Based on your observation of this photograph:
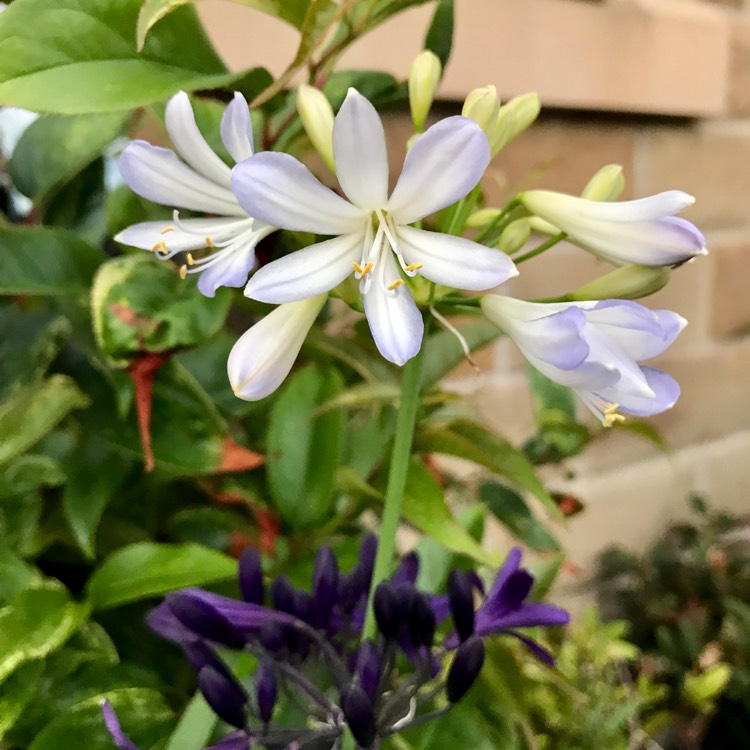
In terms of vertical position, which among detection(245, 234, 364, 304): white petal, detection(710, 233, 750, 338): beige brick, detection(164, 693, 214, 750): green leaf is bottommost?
detection(710, 233, 750, 338): beige brick

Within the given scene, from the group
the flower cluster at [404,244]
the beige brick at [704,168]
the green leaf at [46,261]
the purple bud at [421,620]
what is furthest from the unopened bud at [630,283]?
the beige brick at [704,168]

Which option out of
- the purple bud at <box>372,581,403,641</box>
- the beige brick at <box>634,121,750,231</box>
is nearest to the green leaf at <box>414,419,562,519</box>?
the purple bud at <box>372,581,403,641</box>

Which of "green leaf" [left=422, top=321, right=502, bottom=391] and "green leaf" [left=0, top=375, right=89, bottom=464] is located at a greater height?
"green leaf" [left=0, top=375, right=89, bottom=464]

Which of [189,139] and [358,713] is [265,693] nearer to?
[358,713]

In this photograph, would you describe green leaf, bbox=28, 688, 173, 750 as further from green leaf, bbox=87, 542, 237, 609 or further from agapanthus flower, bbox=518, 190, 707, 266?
agapanthus flower, bbox=518, 190, 707, 266

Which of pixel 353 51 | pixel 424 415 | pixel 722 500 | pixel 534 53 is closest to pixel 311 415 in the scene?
pixel 424 415

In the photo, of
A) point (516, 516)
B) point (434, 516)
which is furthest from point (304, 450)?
point (516, 516)
